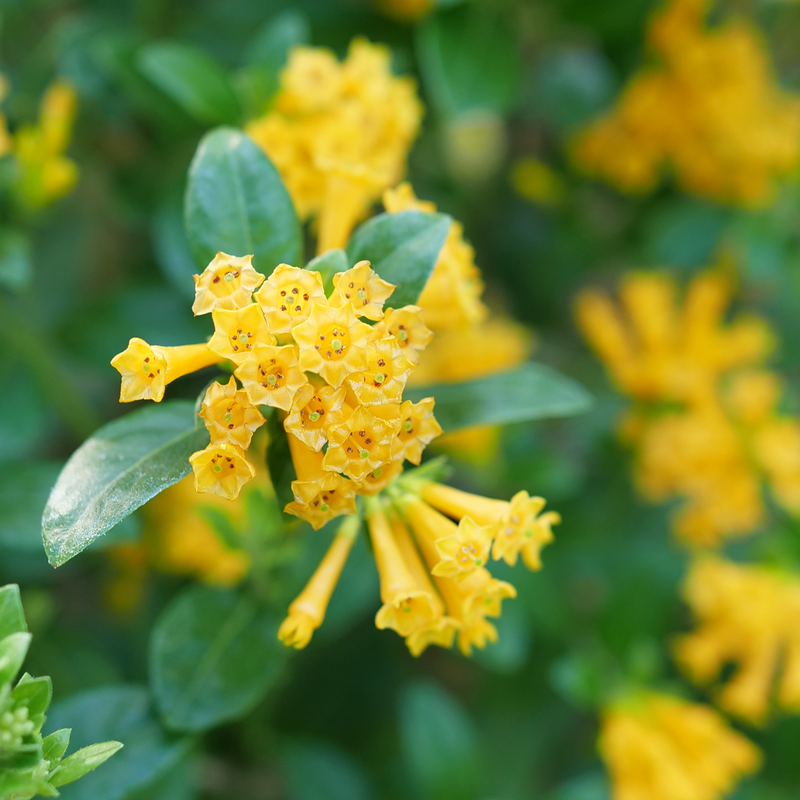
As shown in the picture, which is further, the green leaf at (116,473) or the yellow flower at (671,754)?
the yellow flower at (671,754)

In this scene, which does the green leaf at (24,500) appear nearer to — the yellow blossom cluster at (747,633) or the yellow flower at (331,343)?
the yellow flower at (331,343)

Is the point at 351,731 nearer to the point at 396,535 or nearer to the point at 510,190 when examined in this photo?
the point at 396,535

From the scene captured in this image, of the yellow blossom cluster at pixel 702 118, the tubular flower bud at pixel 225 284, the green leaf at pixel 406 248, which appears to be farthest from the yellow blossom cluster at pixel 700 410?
the tubular flower bud at pixel 225 284

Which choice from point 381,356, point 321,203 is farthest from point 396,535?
point 321,203

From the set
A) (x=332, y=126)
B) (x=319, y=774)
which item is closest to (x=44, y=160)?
(x=332, y=126)

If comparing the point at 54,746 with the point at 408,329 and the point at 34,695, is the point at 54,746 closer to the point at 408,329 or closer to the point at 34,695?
the point at 34,695

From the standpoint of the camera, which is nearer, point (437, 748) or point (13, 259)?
point (13, 259)

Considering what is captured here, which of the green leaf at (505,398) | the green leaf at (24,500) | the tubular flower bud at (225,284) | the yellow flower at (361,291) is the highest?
the tubular flower bud at (225,284)
